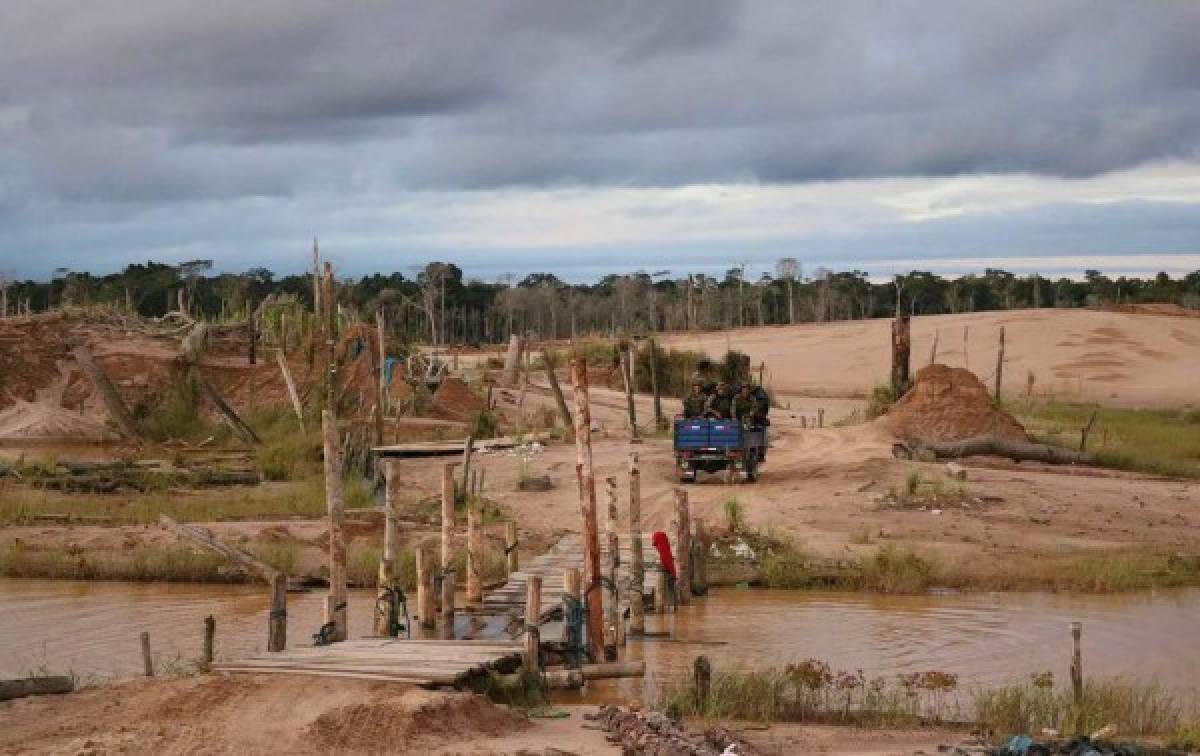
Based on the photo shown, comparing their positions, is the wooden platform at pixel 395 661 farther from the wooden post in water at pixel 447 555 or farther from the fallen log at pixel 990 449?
the fallen log at pixel 990 449

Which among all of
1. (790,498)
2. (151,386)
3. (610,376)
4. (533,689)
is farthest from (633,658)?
(610,376)

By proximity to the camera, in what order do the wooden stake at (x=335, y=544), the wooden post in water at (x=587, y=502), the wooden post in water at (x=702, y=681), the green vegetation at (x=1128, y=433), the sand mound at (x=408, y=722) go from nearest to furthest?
the sand mound at (x=408, y=722), the wooden post in water at (x=702, y=681), the wooden stake at (x=335, y=544), the wooden post in water at (x=587, y=502), the green vegetation at (x=1128, y=433)

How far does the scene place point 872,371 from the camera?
6291 cm

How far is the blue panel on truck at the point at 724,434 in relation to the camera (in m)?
26.1

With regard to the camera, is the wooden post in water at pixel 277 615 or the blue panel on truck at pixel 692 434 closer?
the wooden post in water at pixel 277 615

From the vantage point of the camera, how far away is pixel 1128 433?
122 feet

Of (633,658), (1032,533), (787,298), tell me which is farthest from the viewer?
(787,298)

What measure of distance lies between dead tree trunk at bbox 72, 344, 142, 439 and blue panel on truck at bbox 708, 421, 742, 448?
608 inches

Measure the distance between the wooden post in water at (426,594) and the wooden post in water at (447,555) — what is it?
18cm

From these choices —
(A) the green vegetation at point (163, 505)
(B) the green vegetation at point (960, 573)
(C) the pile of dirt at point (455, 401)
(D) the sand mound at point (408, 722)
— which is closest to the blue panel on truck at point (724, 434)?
(B) the green vegetation at point (960, 573)

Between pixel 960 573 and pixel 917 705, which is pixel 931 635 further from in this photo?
pixel 917 705

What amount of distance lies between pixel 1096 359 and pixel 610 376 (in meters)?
18.1

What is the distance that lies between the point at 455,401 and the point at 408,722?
91.0ft

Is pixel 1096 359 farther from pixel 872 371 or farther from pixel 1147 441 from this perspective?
pixel 1147 441
